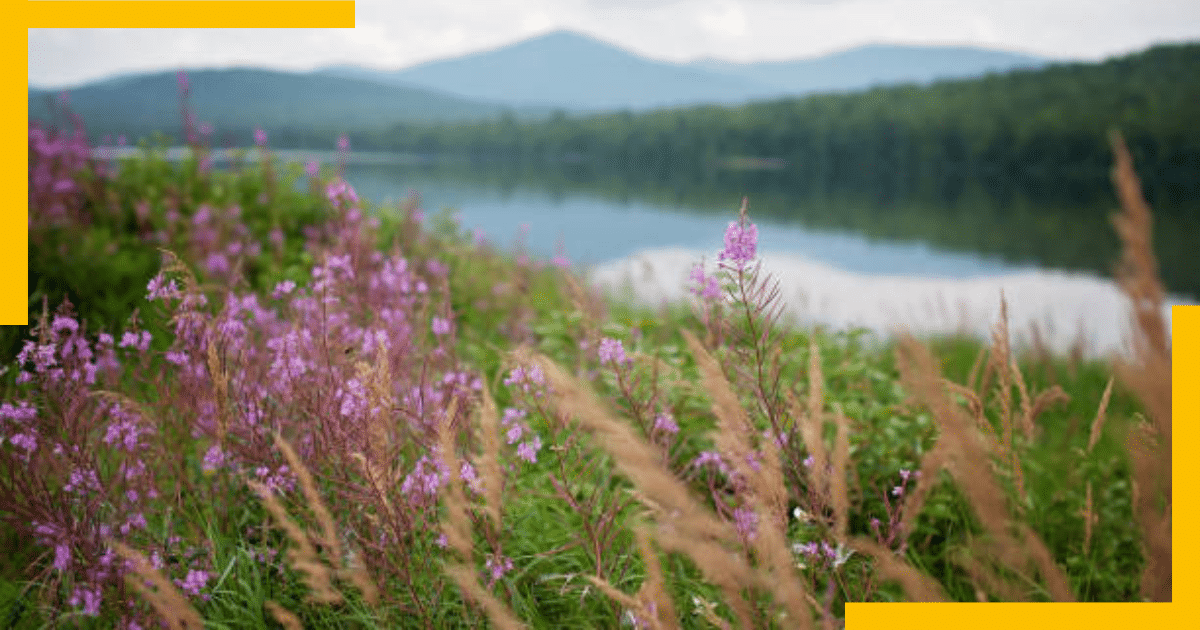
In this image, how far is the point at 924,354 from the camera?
4.27ft

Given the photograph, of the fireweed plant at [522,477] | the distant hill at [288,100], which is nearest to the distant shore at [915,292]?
the fireweed plant at [522,477]

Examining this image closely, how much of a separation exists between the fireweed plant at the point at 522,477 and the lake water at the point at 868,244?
279 cm

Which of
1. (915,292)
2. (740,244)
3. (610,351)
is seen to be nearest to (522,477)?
(610,351)

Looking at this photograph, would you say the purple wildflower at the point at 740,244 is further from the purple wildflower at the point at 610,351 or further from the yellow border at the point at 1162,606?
the yellow border at the point at 1162,606

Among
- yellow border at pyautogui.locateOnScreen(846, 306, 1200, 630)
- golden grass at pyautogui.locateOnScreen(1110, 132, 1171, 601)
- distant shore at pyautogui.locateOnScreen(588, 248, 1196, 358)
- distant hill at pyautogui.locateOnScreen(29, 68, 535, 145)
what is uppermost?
distant hill at pyautogui.locateOnScreen(29, 68, 535, 145)

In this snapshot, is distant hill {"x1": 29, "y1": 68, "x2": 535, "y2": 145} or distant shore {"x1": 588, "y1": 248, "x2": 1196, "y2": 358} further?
distant hill {"x1": 29, "y1": 68, "x2": 535, "y2": 145}

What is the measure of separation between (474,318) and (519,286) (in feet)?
4.17

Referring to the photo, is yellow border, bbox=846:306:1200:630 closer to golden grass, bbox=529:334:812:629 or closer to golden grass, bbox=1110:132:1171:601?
golden grass, bbox=529:334:812:629

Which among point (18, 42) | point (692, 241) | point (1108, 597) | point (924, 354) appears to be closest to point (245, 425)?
point (18, 42)

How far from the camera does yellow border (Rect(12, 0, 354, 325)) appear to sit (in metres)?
2.94

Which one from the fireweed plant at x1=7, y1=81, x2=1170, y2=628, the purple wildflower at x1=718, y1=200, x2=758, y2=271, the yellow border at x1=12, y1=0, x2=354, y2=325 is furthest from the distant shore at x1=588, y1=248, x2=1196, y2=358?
the purple wildflower at x1=718, y1=200, x2=758, y2=271

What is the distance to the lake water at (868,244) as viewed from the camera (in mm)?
11492

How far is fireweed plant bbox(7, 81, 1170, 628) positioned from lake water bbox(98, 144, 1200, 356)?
9.15 feet

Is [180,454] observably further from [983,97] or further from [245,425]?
[983,97]
